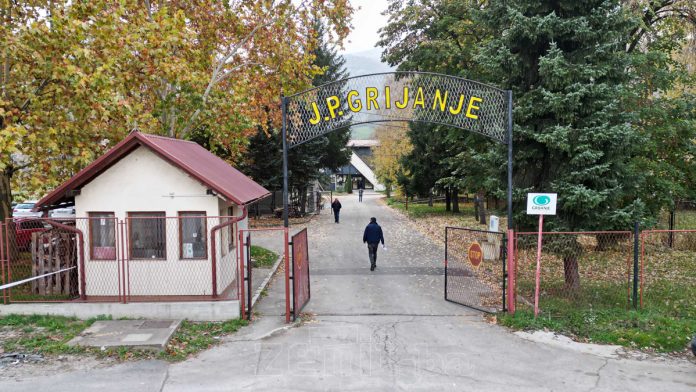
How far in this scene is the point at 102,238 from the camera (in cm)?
1087

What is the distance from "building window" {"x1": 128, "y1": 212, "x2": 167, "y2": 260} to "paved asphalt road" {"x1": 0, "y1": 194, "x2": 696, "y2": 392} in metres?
2.62

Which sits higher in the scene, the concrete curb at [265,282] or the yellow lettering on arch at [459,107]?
the yellow lettering on arch at [459,107]

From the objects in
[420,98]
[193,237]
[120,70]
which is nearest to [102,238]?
[193,237]

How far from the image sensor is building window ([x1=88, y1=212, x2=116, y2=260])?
426 inches

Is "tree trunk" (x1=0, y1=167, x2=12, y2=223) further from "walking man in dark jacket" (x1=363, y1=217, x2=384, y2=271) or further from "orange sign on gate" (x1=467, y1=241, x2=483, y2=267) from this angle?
"orange sign on gate" (x1=467, y1=241, x2=483, y2=267)

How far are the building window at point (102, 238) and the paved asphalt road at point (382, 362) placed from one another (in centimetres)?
353

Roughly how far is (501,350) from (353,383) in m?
2.99

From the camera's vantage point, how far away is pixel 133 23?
49.2 ft

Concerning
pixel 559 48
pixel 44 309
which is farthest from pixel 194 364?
pixel 559 48

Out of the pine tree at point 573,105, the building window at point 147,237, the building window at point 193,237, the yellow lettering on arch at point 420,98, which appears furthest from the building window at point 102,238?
the pine tree at point 573,105

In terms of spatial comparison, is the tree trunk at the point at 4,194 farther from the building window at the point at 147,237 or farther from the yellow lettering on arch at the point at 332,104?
the yellow lettering on arch at the point at 332,104

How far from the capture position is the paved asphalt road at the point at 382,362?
7.25 metres

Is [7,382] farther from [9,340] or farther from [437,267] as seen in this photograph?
[437,267]

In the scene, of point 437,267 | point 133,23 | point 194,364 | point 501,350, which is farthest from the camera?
point 437,267
